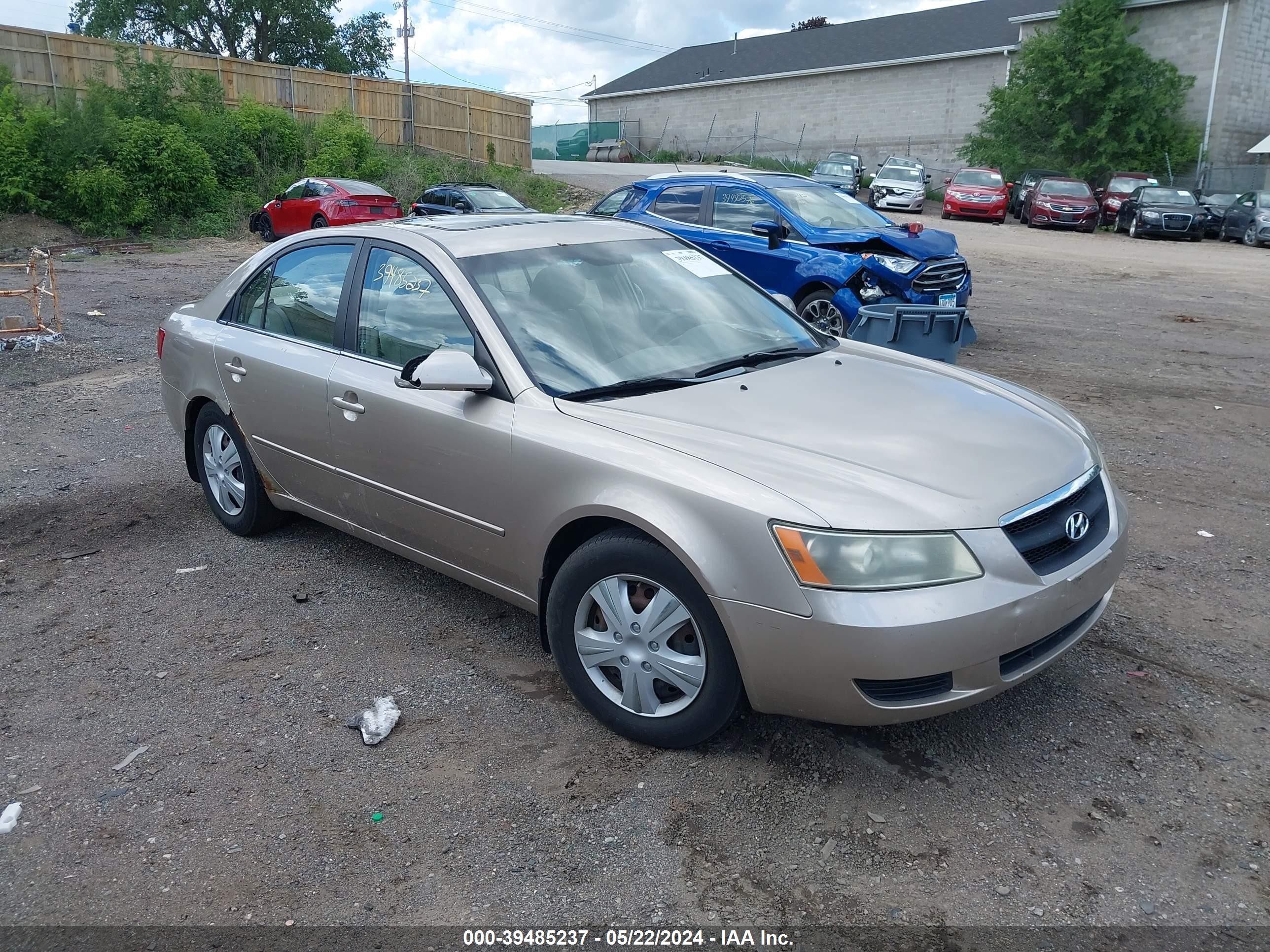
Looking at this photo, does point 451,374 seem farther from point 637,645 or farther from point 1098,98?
point 1098,98

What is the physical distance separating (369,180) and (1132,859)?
102 feet

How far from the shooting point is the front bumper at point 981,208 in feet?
96.5

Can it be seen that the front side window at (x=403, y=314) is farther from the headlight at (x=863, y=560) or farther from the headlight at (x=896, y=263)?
the headlight at (x=896, y=263)

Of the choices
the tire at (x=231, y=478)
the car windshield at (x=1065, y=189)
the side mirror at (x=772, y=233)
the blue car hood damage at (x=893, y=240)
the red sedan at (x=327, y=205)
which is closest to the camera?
the tire at (x=231, y=478)

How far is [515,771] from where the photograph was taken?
3.32 meters

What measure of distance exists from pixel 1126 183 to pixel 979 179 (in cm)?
439

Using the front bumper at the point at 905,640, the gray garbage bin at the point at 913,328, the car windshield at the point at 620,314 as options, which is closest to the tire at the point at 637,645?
the front bumper at the point at 905,640

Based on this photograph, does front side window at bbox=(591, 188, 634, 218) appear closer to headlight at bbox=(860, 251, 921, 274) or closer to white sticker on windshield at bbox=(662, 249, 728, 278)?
headlight at bbox=(860, 251, 921, 274)

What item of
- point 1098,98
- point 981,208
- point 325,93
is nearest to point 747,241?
point 981,208

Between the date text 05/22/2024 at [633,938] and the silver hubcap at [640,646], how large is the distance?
2.55 ft

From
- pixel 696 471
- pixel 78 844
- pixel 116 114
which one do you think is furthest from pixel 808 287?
pixel 116 114

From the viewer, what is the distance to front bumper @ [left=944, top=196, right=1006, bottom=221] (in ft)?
96.5

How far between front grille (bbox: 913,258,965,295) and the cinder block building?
30459 mm

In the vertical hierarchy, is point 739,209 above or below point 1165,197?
below
